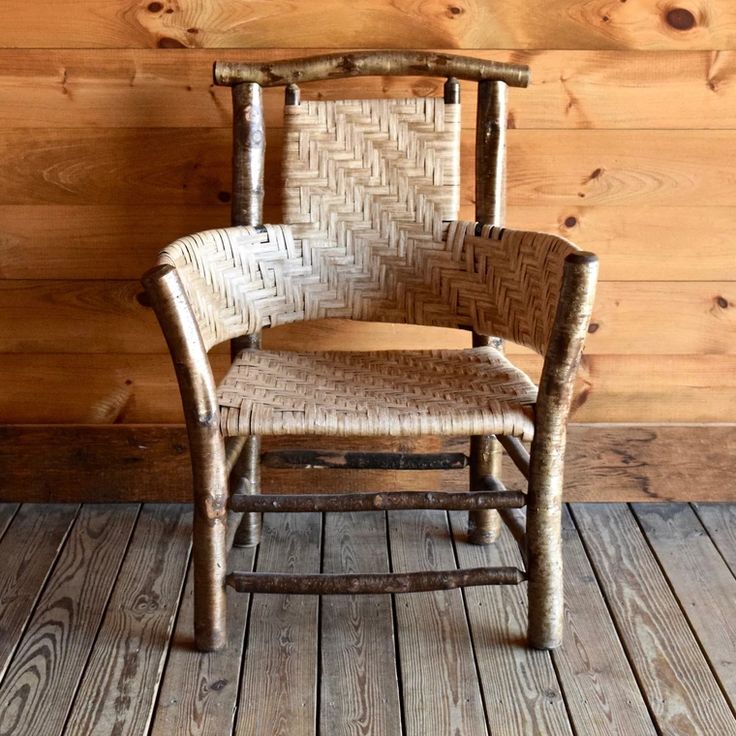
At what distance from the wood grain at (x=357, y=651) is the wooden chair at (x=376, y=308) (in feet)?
0.44

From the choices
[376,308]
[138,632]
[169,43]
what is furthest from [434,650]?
[169,43]

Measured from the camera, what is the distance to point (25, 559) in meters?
1.71

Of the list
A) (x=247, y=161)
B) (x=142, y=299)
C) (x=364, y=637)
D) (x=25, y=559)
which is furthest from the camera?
(x=142, y=299)

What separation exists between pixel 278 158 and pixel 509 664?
96 centimetres

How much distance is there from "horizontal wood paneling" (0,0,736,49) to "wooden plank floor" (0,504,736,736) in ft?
2.86

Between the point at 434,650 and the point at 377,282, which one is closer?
the point at 434,650

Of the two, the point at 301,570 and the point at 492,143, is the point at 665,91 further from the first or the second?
the point at 301,570

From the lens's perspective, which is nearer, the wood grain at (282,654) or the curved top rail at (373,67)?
the wood grain at (282,654)

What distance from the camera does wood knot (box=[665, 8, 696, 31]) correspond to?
1.68 meters

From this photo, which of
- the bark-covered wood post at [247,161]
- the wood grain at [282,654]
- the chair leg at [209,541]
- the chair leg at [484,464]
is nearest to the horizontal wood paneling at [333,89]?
the bark-covered wood post at [247,161]

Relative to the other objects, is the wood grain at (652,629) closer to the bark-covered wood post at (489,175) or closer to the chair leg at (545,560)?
the chair leg at (545,560)

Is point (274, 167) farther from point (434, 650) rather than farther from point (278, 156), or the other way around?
point (434, 650)

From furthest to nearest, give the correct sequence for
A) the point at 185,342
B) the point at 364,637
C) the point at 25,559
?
the point at 25,559 < the point at 364,637 < the point at 185,342

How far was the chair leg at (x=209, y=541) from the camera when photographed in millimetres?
1355
